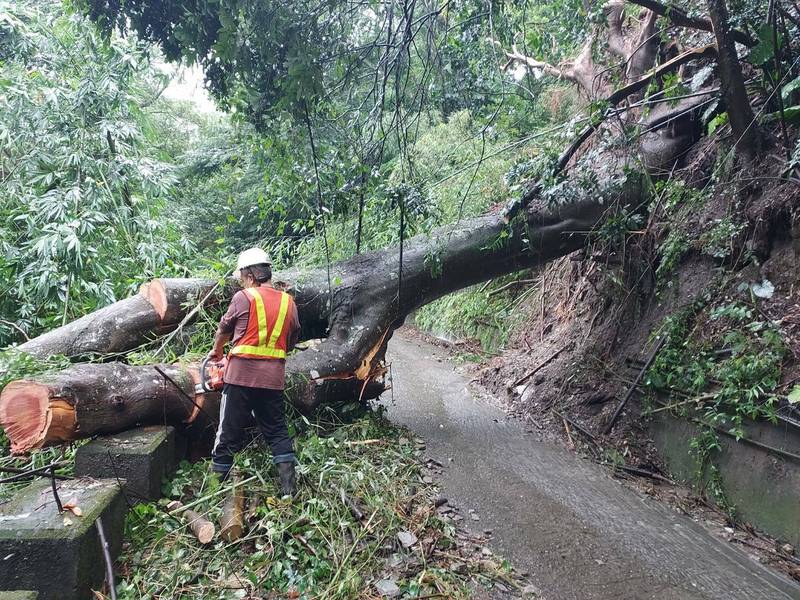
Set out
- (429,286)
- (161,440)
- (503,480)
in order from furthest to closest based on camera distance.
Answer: (429,286), (503,480), (161,440)

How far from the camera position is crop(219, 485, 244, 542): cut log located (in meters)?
2.94

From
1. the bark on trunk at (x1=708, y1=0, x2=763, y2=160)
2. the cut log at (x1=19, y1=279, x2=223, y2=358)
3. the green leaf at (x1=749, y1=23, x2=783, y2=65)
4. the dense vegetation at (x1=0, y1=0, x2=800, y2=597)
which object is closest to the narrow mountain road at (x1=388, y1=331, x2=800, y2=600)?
the dense vegetation at (x1=0, y1=0, x2=800, y2=597)

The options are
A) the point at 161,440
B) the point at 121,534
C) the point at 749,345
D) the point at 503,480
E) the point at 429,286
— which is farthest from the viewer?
the point at 429,286

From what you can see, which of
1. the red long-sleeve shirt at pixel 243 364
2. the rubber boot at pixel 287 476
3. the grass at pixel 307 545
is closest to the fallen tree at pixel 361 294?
the red long-sleeve shirt at pixel 243 364

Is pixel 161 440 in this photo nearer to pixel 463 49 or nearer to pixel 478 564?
pixel 478 564

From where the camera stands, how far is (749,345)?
4.14 m

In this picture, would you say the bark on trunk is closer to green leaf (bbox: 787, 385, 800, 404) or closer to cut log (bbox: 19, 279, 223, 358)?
green leaf (bbox: 787, 385, 800, 404)

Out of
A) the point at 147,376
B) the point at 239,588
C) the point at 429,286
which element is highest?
the point at 429,286

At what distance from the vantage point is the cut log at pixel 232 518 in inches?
116

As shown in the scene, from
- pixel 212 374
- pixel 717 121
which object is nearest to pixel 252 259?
pixel 212 374

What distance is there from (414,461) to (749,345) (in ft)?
Result: 9.87

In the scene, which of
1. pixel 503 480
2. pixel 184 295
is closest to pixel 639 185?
pixel 503 480

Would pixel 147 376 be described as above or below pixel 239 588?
above

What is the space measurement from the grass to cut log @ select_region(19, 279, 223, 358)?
1.47 m
